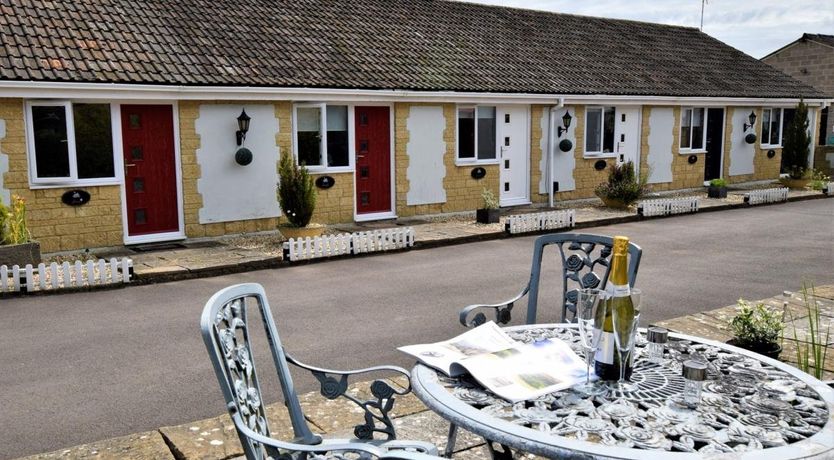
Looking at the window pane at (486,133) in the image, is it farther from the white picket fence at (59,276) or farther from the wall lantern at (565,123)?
the white picket fence at (59,276)

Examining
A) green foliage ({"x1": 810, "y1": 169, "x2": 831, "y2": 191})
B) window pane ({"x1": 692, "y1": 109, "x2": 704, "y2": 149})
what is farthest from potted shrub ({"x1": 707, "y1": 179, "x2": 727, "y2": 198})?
green foliage ({"x1": 810, "y1": 169, "x2": 831, "y2": 191})

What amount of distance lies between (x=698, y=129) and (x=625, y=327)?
20281mm

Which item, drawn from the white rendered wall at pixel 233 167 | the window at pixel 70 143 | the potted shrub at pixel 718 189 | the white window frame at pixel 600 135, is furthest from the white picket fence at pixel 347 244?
the potted shrub at pixel 718 189

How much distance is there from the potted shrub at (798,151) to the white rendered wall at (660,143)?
504 cm

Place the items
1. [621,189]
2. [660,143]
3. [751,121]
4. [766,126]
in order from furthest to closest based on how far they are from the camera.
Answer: [766,126]
[751,121]
[660,143]
[621,189]

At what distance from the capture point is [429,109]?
15273 mm

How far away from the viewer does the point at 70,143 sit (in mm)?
11070

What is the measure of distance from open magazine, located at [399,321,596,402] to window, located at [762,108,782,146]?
23053 millimetres

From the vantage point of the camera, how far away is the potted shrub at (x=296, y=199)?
12.0 meters

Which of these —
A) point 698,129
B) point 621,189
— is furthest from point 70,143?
point 698,129

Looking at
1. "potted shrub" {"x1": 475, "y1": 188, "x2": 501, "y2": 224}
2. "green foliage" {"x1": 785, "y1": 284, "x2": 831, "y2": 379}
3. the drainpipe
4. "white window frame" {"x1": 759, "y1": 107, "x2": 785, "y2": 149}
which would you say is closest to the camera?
"green foliage" {"x1": 785, "y1": 284, "x2": 831, "y2": 379}

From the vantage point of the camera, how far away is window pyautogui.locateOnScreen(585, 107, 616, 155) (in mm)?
18359

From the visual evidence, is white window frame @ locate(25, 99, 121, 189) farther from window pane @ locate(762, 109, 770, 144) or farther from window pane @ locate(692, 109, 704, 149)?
window pane @ locate(762, 109, 770, 144)

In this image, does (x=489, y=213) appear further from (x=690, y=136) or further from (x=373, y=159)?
(x=690, y=136)
